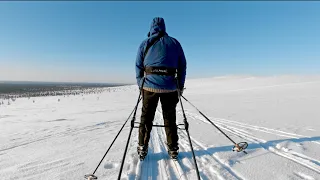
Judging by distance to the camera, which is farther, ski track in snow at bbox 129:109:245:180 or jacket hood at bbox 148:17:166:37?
jacket hood at bbox 148:17:166:37

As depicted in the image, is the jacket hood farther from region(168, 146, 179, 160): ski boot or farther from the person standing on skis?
region(168, 146, 179, 160): ski boot

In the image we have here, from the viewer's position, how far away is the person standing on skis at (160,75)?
3412 millimetres

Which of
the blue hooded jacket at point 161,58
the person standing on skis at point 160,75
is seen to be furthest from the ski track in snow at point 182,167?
the blue hooded jacket at point 161,58

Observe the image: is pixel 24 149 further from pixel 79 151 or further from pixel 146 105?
pixel 146 105

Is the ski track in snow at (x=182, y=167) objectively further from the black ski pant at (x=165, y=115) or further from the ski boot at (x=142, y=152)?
the black ski pant at (x=165, y=115)

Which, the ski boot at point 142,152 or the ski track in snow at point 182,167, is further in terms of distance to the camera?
the ski boot at point 142,152

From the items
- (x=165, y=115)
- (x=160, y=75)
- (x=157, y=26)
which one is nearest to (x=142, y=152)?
(x=165, y=115)

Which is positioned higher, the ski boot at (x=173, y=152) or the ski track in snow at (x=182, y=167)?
the ski boot at (x=173, y=152)

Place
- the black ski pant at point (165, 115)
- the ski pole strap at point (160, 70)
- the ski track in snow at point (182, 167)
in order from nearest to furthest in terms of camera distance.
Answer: the ski track in snow at point (182, 167) < the ski pole strap at point (160, 70) < the black ski pant at point (165, 115)

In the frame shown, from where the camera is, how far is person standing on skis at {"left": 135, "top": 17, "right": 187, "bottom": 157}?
3412 mm

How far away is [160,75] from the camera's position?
134 inches

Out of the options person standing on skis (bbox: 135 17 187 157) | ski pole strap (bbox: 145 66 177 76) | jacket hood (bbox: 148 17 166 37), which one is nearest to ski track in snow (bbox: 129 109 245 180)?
person standing on skis (bbox: 135 17 187 157)

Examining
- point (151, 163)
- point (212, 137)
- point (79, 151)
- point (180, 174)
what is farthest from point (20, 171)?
point (212, 137)

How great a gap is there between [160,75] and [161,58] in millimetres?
292
